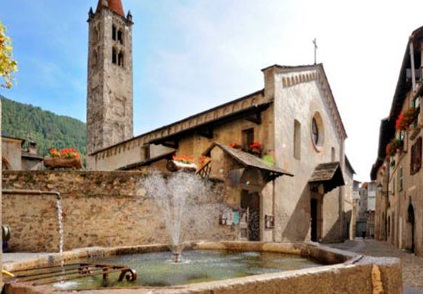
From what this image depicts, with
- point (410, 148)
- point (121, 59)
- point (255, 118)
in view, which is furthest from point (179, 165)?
point (121, 59)

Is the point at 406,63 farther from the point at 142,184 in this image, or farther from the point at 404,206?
the point at 142,184

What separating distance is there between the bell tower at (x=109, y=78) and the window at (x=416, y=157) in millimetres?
25778

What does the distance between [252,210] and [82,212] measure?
626 cm

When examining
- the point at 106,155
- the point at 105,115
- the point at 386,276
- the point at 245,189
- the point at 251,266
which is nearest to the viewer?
the point at 386,276

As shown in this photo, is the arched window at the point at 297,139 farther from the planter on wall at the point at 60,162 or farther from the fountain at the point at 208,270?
the planter on wall at the point at 60,162

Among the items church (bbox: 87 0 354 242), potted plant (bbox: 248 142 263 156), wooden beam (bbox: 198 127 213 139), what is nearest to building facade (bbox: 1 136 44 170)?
church (bbox: 87 0 354 242)

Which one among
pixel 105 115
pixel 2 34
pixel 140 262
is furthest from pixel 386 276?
pixel 105 115

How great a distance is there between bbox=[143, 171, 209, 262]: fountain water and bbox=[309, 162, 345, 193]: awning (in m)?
8.82

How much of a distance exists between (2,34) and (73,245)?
26.9 feet

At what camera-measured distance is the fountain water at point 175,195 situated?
413 inches

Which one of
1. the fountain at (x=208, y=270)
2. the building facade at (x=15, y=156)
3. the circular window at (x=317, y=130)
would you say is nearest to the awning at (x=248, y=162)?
the fountain at (x=208, y=270)

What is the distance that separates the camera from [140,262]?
19.6ft

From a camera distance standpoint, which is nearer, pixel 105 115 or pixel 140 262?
pixel 140 262

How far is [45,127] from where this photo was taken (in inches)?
2400
